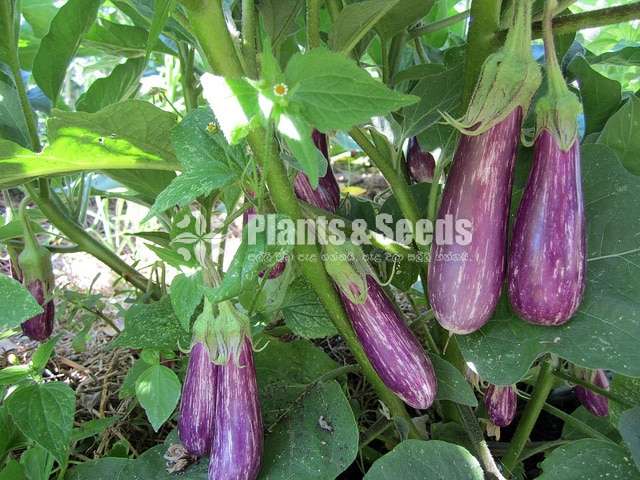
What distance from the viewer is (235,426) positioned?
1.85 ft

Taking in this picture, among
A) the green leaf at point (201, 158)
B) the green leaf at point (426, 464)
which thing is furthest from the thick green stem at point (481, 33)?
the green leaf at point (426, 464)

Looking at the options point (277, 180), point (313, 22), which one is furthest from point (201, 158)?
point (313, 22)

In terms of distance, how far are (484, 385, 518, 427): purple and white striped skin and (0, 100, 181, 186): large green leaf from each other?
419 mm

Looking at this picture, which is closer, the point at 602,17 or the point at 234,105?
the point at 234,105

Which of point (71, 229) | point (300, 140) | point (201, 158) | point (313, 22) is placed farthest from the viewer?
point (71, 229)

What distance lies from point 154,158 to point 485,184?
0.94 feet

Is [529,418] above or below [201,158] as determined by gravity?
below

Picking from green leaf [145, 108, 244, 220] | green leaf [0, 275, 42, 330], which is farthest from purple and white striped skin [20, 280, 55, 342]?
green leaf [145, 108, 244, 220]

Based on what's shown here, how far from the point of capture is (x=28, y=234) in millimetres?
770

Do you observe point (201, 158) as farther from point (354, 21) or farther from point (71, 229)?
point (71, 229)

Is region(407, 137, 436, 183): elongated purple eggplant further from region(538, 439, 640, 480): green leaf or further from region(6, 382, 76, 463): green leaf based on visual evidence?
region(6, 382, 76, 463): green leaf

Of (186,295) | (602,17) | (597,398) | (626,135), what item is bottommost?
(597,398)

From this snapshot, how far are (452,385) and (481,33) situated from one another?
32cm

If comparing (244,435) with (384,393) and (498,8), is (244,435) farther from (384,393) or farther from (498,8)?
(498,8)
